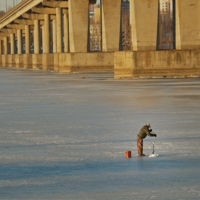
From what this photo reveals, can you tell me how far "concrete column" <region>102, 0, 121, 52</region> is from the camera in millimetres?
67062

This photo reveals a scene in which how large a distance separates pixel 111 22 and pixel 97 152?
55.4 metres

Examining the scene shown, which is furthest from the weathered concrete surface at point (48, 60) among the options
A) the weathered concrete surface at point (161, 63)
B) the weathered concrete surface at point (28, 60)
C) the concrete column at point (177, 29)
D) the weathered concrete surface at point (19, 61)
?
the weathered concrete surface at point (161, 63)

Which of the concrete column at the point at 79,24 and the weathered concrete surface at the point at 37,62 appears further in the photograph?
the weathered concrete surface at the point at 37,62

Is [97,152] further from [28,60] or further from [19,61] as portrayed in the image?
[19,61]

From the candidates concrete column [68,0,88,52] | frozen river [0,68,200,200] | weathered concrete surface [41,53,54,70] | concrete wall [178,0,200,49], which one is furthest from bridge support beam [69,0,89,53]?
frozen river [0,68,200,200]

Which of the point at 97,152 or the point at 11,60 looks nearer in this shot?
the point at 97,152

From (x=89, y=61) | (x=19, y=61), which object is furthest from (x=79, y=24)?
(x=19, y=61)

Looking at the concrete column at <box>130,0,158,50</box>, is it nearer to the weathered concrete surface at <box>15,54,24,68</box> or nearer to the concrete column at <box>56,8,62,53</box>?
the concrete column at <box>56,8,62,53</box>

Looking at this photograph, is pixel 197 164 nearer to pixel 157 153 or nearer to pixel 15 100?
pixel 157 153

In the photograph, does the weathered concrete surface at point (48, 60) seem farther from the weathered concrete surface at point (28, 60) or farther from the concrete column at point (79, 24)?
the concrete column at point (79, 24)

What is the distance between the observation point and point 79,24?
69875mm

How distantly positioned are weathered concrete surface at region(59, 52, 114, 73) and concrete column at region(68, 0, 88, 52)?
1.40 meters

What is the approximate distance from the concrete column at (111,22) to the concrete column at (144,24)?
54.3ft

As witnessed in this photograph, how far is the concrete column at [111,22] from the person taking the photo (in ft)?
220
